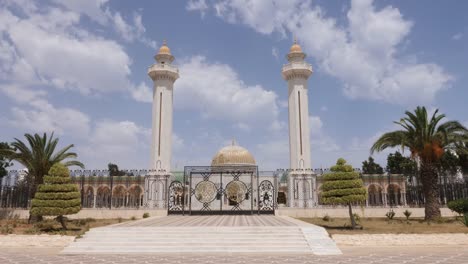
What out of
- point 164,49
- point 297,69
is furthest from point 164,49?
point 297,69

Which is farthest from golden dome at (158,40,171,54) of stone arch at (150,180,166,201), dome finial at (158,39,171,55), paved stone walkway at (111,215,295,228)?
paved stone walkway at (111,215,295,228)

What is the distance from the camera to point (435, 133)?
70.4 feet

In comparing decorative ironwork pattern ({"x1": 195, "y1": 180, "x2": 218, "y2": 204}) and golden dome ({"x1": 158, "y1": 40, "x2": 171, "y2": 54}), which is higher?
golden dome ({"x1": 158, "y1": 40, "x2": 171, "y2": 54})

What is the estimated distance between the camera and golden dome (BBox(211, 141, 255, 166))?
40688 mm

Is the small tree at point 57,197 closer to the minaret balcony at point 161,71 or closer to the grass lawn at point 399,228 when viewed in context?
the grass lawn at point 399,228

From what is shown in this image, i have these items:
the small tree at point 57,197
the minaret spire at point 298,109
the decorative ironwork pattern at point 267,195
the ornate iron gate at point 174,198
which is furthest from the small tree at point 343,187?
the minaret spire at point 298,109

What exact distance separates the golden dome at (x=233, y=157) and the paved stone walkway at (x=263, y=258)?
28.8 metres

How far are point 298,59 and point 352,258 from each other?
2908cm

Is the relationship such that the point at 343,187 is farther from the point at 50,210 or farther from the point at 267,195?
the point at 50,210

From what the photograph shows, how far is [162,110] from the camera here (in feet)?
119

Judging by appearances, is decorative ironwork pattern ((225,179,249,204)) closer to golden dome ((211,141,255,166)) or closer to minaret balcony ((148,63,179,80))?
golden dome ((211,141,255,166))

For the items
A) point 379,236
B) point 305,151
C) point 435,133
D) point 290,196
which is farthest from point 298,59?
point 379,236

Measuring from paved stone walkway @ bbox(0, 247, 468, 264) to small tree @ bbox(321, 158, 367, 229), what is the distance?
4.00 metres

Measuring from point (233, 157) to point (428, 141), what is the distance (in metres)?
22.5
